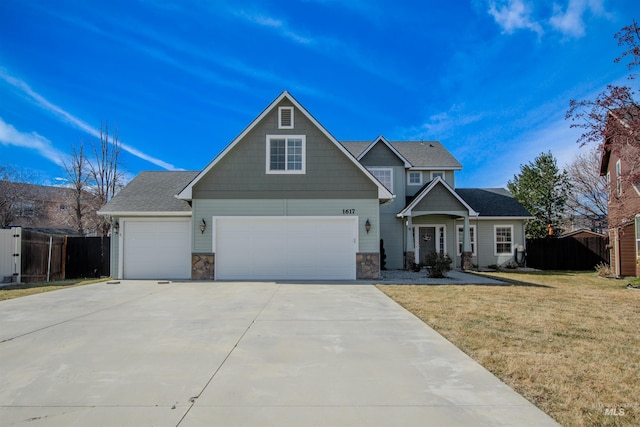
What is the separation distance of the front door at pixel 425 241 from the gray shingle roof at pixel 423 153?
340 cm

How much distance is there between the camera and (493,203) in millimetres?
20625

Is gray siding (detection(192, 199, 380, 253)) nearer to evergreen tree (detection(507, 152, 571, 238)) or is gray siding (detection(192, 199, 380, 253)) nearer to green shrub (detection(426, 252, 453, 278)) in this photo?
green shrub (detection(426, 252, 453, 278))

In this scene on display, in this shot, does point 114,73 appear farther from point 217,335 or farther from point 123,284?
point 217,335

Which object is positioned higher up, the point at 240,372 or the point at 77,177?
the point at 77,177

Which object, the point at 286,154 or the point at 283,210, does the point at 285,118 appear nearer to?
the point at 286,154

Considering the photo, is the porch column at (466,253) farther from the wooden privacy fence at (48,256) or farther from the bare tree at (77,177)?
the bare tree at (77,177)

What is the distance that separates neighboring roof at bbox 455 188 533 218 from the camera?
19823mm

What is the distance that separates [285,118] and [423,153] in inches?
395

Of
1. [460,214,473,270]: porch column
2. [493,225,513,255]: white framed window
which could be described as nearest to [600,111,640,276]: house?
[493,225,513,255]: white framed window

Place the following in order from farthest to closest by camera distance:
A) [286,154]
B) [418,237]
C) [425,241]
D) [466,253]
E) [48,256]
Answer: [425,241] < [418,237] < [466,253] < [48,256] < [286,154]

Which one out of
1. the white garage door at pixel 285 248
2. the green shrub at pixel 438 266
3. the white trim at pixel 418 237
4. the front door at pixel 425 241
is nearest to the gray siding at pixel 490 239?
the white trim at pixel 418 237

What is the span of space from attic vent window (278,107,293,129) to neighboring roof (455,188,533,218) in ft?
38.2

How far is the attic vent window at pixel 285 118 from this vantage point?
1396 cm

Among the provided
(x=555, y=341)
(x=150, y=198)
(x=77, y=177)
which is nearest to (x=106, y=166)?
(x=77, y=177)
